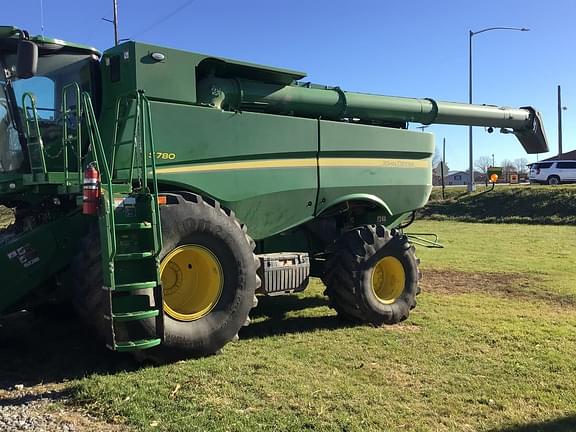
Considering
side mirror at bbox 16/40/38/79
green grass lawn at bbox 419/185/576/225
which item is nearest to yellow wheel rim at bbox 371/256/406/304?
side mirror at bbox 16/40/38/79

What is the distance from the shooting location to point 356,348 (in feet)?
20.5

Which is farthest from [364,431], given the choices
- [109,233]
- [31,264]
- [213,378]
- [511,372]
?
[31,264]

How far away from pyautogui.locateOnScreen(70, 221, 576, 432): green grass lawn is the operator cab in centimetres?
234

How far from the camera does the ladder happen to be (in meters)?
4.82

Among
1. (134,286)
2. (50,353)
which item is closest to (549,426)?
(134,286)

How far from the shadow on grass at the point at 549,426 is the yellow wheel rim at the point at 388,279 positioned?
3481mm

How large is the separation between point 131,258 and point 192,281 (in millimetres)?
1057

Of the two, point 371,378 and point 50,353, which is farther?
point 50,353

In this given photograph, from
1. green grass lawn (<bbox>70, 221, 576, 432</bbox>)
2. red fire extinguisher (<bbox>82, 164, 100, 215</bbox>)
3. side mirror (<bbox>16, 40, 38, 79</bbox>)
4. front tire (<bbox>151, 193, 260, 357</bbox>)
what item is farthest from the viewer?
front tire (<bbox>151, 193, 260, 357</bbox>)

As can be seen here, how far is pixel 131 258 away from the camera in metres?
4.97

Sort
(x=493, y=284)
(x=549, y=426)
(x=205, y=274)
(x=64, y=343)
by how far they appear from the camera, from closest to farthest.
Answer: (x=549, y=426)
(x=205, y=274)
(x=64, y=343)
(x=493, y=284)

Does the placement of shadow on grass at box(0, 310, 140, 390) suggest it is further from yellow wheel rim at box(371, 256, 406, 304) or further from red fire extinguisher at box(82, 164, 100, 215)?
yellow wheel rim at box(371, 256, 406, 304)

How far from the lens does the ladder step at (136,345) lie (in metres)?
4.82

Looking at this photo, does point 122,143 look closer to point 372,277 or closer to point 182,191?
point 182,191
